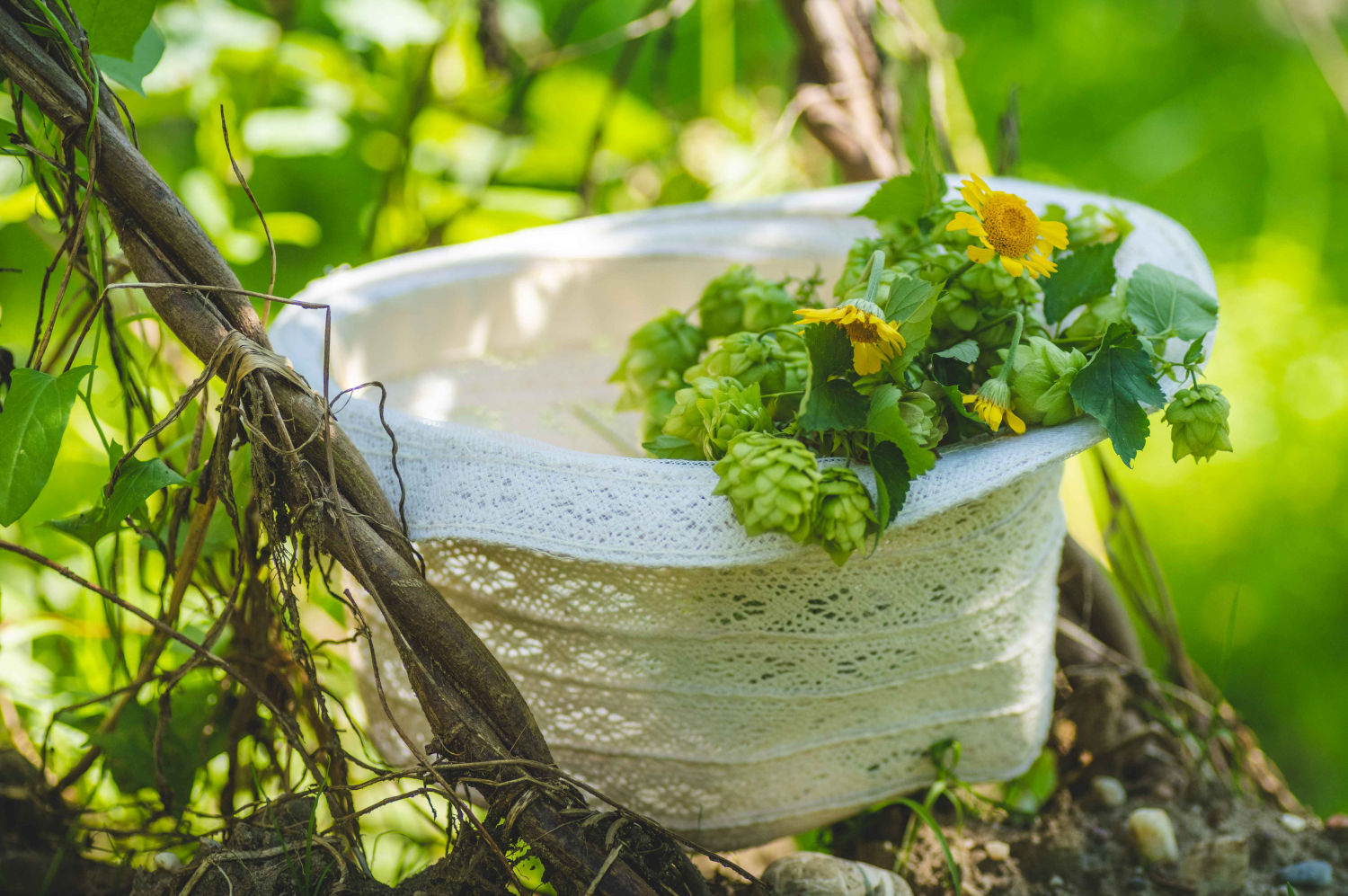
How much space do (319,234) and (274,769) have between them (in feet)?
3.37

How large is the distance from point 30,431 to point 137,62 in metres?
0.29

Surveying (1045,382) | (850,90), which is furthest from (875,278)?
(850,90)

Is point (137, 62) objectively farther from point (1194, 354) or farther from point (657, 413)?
point (1194, 354)

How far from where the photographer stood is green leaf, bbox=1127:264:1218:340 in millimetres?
637

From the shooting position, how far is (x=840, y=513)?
20.3 inches

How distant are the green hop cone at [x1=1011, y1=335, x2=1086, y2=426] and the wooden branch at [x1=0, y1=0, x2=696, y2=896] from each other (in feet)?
1.22

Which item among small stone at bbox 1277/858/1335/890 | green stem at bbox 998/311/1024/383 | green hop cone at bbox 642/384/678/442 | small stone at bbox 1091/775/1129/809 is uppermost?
green hop cone at bbox 642/384/678/442

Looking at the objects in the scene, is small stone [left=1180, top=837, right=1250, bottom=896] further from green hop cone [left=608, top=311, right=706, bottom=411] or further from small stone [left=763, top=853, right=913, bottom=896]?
green hop cone [left=608, top=311, right=706, bottom=411]

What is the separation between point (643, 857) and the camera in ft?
1.98

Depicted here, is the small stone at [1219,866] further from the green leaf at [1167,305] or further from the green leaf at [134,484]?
the green leaf at [134,484]

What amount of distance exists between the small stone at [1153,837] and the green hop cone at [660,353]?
598 millimetres

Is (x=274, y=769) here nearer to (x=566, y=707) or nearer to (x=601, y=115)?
(x=566, y=707)

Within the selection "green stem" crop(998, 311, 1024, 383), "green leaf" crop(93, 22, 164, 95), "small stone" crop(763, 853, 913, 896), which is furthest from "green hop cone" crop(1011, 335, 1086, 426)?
"green leaf" crop(93, 22, 164, 95)

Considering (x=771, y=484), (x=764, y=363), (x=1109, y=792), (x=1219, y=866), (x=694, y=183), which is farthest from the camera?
(x=694, y=183)
